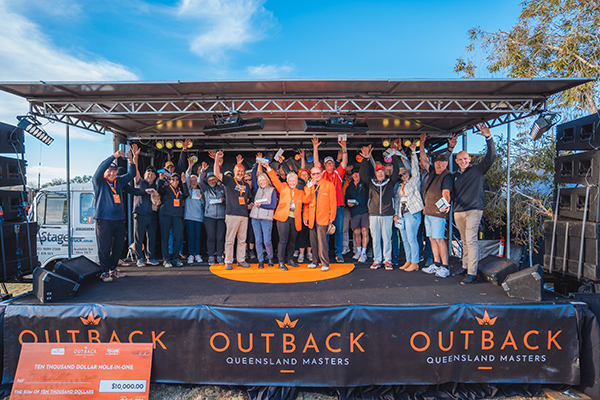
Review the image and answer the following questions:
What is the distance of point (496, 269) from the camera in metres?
3.53

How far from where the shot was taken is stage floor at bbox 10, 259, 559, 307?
9.44ft

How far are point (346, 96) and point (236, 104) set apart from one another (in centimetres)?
190

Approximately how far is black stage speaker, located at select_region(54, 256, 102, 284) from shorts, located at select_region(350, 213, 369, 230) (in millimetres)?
4414

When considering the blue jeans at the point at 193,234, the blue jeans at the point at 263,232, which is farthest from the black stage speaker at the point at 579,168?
the blue jeans at the point at 193,234

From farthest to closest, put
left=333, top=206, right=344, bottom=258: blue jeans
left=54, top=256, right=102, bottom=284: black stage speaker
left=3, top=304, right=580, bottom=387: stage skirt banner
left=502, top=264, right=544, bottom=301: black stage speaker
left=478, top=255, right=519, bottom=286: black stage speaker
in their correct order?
left=333, top=206, right=344, bottom=258: blue jeans, left=478, top=255, right=519, bottom=286: black stage speaker, left=54, top=256, right=102, bottom=284: black stage speaker, left=502, top=264, right=544, bottom=301: black stage speaker, left=3, top=304, right=580, bottom=387: stage skirt banner

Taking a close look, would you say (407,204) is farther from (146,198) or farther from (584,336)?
(146,198)

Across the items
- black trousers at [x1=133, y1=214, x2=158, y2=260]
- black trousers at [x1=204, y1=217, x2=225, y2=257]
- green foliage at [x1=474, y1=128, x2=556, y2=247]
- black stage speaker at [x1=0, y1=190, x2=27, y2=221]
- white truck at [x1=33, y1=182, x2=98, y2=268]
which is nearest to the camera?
black stage speaker at [x1=0, y1=190, x2=27, y2=221]

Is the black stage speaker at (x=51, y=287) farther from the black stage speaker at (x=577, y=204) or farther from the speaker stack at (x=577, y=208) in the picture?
the black stage speaker at (x=577, y=204)

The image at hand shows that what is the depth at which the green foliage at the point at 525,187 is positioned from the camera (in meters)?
6.22

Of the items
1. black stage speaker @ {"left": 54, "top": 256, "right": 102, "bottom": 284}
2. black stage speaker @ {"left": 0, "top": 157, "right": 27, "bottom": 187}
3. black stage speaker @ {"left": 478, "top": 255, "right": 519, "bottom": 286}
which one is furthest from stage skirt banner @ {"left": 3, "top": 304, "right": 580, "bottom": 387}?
black stage speaker @ {"left": 0, "top": 157, "right": 27, "bottom": 187}

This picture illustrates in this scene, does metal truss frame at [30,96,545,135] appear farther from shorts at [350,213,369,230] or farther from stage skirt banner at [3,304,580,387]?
stage skirt banner at [3,304,580,387]

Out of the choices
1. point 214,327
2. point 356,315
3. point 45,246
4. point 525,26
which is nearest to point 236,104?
point 214,327

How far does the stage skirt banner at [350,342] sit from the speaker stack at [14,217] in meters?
1.40

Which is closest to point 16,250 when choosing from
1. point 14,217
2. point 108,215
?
point 14,217
